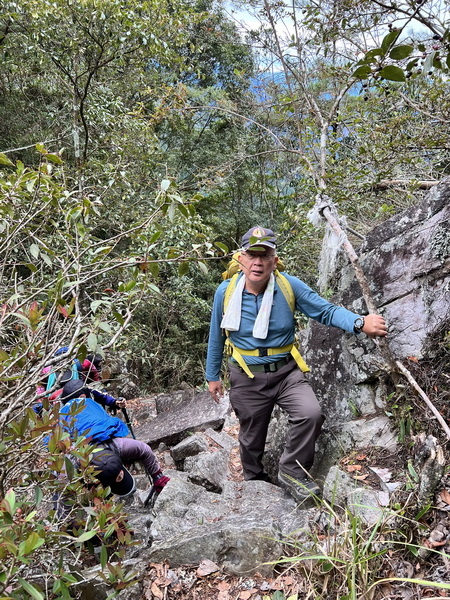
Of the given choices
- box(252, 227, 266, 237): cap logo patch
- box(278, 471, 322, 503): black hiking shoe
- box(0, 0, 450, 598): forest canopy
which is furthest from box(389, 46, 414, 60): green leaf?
box(278, 471, 322, 503): black hiking shoe

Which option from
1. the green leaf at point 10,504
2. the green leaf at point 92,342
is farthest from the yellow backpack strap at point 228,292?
the green leaf at point 10,504

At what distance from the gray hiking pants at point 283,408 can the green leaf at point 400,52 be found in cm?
265

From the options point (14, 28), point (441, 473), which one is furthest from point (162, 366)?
point (441, 473)

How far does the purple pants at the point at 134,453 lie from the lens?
3814mm

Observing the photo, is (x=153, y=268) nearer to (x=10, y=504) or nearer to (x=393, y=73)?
(x=10, y=504)

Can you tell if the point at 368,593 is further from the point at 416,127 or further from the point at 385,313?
the point at 416,127

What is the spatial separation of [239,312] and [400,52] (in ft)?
8.47

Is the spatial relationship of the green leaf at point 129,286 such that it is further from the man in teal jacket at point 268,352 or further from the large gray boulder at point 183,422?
the large gray boulder at point 183,422

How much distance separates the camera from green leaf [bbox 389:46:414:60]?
1.23 meters

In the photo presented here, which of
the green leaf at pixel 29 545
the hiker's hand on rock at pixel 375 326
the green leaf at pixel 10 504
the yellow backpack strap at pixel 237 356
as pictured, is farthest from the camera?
the yellow backpack strap at pixel 237 356

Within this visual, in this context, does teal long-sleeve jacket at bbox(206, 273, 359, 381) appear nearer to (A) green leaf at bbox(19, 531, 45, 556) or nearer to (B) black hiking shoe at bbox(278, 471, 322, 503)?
(B) black hiking shoe at bbox(278, 471, 322, 503)

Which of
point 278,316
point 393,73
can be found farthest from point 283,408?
point 393,73

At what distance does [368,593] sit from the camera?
6.45ft

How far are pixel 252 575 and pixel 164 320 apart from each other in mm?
9209
